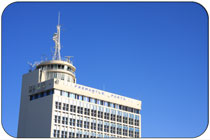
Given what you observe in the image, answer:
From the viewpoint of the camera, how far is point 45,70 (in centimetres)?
11006

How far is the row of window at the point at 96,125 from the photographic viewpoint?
102 m

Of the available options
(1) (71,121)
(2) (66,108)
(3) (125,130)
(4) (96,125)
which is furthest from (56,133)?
(3) (125,130)

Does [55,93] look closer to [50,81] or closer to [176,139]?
[50,81]

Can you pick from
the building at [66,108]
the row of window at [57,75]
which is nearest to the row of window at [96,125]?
the building at [66,108]

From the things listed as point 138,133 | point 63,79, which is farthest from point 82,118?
point 138,133

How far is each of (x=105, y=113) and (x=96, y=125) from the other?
15.8 feet

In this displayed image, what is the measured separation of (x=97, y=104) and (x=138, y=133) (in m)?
16.4

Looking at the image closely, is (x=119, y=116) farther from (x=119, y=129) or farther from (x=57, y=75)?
(x=57, y=75)

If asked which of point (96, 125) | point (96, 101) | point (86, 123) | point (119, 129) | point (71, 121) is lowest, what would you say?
point (119, 129)

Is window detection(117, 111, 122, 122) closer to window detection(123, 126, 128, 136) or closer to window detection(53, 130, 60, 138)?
window detection(123, 126, 128, 136)

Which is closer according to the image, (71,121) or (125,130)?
Result: (71,121)

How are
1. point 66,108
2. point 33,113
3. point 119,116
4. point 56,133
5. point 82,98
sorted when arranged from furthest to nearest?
point 119,116 < point 82,98 < point 33,113 < point 66,108 < point 56,133

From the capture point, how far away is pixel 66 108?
10306cm

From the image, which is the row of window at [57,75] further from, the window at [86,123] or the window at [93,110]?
the window at [86,123]
